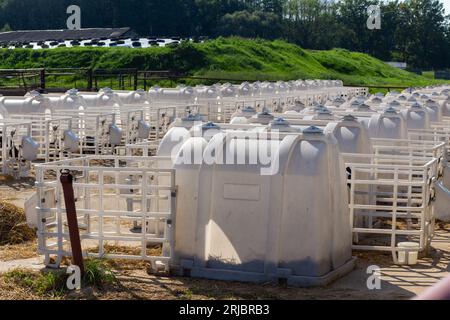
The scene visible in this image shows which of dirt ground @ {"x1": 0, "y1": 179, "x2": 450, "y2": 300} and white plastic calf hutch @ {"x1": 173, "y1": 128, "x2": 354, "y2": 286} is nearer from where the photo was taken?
dirt ground @ {"x1": 0, "y1": 179, "x2": 450, "y2": 300}

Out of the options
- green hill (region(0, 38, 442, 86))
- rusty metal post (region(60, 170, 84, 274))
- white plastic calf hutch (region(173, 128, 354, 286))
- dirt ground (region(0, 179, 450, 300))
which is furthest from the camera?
green hill (region(0, 38, 442, 86))

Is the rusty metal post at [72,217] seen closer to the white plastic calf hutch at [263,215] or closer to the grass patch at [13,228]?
the white plastic calf hutch at [263,215]

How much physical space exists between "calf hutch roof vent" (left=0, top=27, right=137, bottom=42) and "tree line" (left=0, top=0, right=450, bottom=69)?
1053 cm

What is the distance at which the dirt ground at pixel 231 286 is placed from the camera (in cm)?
746

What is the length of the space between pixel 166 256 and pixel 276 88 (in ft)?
85.2

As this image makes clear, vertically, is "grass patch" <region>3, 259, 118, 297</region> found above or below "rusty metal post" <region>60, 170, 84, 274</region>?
below

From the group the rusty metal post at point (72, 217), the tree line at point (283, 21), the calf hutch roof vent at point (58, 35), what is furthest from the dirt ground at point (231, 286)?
the tree line at point (283, 21)

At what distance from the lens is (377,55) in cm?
10319

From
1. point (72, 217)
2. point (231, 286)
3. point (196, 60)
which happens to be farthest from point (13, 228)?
Answer: point (196, 60)

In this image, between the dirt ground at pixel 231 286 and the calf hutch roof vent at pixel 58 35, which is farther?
the calf hutch roof vent at pixel 58 35

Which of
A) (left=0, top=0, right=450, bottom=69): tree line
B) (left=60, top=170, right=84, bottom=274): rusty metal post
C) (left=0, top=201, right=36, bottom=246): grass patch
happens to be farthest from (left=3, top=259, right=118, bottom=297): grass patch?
(left=0, top=0, right=450, bottom=69): tree line

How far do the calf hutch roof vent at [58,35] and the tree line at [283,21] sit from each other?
1053cm

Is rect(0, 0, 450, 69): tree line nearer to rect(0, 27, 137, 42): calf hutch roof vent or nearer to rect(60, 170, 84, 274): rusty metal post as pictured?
rect(0, 27, 137, 42): calf hutch roof vent

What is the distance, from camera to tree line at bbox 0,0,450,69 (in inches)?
3396
